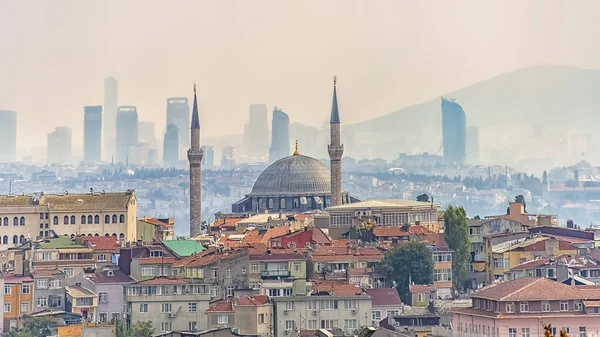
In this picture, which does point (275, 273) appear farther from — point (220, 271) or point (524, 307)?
point (524, 307)

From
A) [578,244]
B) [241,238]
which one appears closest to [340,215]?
[241,238]

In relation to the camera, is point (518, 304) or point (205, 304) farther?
point (205, 304)

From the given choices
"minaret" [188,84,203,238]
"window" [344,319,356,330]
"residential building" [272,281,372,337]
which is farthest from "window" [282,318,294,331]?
"minaret" [188,84,203,238]

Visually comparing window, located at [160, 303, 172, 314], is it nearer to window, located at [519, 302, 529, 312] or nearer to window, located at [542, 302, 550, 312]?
window, located at [519, 302, 529, 312]

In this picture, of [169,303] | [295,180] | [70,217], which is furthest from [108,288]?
[295,180]

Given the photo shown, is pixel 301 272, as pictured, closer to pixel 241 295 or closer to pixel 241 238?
pixel 241 295

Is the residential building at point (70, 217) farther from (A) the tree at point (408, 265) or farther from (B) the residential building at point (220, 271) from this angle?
(B) the residential building at point (220, 271)
